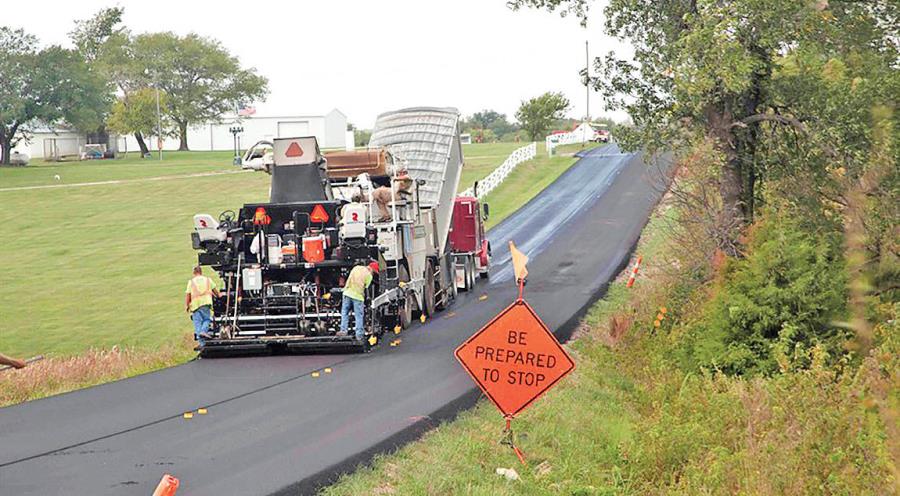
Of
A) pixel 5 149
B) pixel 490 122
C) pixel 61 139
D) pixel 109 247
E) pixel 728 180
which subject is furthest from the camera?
pixel 490 122

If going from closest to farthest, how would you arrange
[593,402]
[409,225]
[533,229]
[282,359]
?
[593,402] → [282,359] → [409,225] → [533,229]

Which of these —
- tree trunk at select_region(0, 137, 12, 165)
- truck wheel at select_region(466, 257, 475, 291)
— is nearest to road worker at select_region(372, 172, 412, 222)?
truck wheel at select_region(466, 257, 475, 291)

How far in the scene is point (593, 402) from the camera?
15.6 m

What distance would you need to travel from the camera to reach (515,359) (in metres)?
12.0

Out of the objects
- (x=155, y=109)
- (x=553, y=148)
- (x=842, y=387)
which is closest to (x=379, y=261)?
(x=842, y=387)

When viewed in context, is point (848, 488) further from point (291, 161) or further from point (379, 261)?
point (291, 161)

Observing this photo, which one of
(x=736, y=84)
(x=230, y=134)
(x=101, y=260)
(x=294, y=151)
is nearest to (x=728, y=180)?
(x=736, y=84)

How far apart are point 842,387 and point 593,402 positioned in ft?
16.7

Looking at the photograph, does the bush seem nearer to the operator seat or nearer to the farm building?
the operator seat

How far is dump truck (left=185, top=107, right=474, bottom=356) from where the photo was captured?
63.2ft

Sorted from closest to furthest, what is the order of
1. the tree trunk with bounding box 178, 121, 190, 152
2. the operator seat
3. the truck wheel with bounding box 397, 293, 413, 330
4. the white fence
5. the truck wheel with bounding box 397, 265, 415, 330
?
the operator seat, the truck wheel with bounding box 397, 265, 415, 330, the truck wheel with bounding box 397, 293, 413, 330, the white fence, the tree trunk with bounding box 178, 121, 190, 152

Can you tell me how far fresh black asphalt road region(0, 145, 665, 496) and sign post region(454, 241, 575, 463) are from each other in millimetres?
1290

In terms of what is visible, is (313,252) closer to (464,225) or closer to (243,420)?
(243,420)

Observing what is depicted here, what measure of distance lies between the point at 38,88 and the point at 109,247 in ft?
189
